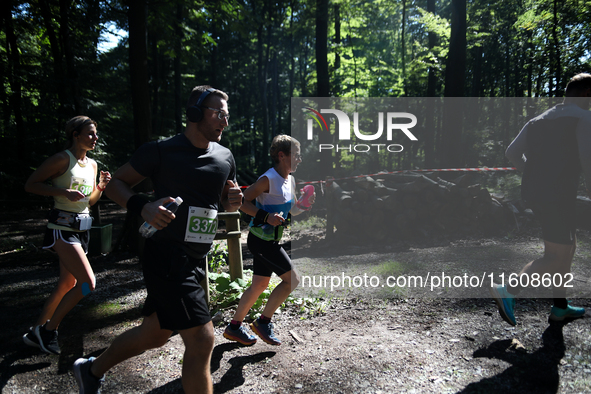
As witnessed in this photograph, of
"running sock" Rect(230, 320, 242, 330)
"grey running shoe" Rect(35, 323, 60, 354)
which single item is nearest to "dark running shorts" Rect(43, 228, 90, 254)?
"grey running shoe" Rect(35, 323, 60, 354)

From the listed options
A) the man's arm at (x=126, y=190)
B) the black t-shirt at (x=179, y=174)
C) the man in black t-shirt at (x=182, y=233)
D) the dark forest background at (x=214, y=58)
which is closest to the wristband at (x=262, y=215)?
the man in black t-shirt at (x=182, y=233)

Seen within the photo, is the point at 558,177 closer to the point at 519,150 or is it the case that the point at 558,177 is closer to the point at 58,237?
the point at 519,150

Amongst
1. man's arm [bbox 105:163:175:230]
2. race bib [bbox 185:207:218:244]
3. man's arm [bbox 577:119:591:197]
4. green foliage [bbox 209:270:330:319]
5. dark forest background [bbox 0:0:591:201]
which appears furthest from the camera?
dark forest background [bbox 0:0:591:201]

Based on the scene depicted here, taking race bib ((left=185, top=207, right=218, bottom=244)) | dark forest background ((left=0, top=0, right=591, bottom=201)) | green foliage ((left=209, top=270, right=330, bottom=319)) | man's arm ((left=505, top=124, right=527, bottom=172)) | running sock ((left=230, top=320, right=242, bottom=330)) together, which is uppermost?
dark forest background ((left=0, top=0, right=591, bottom=201))

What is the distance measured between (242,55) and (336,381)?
108ft

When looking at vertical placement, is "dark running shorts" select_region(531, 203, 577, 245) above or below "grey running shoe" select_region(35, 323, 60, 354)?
above

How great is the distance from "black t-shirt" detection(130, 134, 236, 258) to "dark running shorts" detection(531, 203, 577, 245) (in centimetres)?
308

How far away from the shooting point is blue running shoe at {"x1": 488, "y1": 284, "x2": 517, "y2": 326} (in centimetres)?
360

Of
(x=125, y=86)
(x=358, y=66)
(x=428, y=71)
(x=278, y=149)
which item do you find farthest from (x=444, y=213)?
(x=358, y=66)

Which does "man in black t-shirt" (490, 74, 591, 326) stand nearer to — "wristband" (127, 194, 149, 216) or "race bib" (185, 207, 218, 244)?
"race bib" (185, 207, 218, 244)

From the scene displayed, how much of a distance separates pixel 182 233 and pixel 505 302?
2963 mm

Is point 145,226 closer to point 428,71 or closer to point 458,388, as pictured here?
point 458,388

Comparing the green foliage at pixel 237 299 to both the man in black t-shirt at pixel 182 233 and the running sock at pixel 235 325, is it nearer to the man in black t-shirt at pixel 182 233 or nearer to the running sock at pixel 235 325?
the running sock at pixel 235 325

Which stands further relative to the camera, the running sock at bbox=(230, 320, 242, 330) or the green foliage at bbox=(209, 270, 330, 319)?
the green foliage at bbox=(209, 270, 330, 319)
